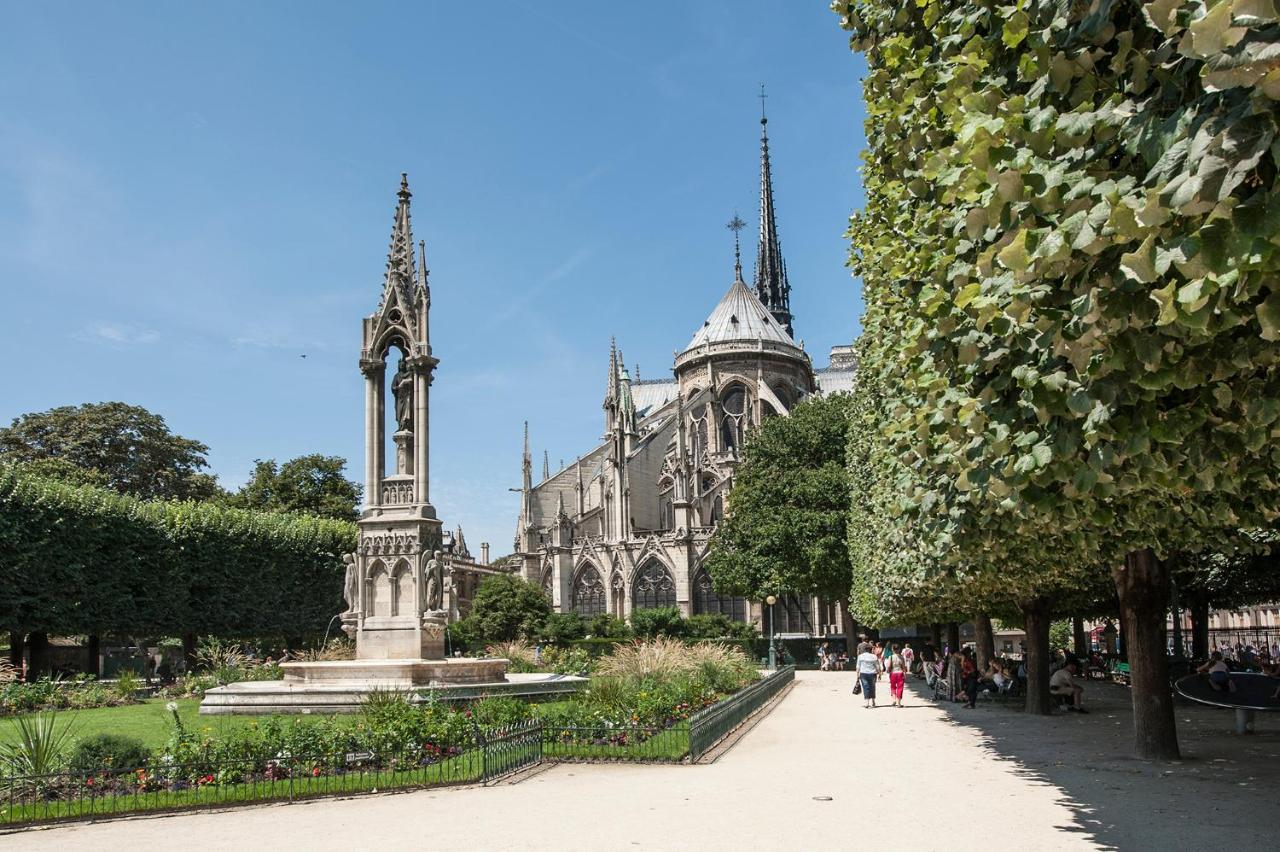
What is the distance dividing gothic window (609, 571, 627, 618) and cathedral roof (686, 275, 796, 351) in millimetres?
21317

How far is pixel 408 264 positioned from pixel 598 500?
57.5 meters

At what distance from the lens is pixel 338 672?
63.1 feet

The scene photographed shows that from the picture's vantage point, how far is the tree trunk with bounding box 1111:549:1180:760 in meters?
13.7

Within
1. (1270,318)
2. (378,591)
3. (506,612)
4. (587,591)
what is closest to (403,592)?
(378,591)

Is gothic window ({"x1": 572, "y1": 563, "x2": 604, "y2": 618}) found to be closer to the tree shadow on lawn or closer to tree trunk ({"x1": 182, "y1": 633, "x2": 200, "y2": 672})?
tree trunk ({"x1": 182, "y1": 633, "x2": 200, "y2": 672})

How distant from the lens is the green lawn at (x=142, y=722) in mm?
15631

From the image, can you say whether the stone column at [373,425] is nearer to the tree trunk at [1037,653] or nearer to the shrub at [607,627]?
the tree trunk at [1037,653]

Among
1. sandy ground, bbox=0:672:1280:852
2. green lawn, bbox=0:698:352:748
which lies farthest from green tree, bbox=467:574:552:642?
sandy ground, bbox=0:672:1280:852

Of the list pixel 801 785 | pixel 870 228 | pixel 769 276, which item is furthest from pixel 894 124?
pixel 769 276

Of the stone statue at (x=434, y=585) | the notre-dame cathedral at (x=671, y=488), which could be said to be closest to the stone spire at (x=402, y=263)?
the stone statue at (x=434, y=585)

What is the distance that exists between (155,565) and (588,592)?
39019 millimetres

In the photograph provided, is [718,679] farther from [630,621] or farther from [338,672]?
[630,621]

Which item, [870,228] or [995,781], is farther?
[870,228]

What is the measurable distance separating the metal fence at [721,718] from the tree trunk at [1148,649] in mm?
5897
